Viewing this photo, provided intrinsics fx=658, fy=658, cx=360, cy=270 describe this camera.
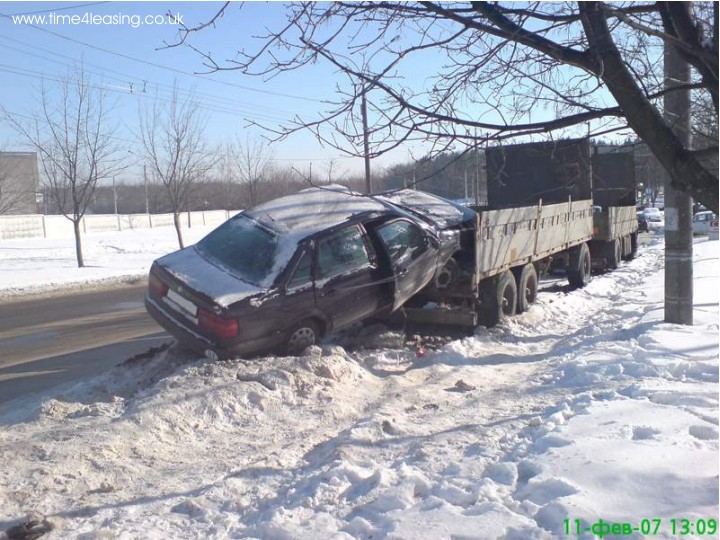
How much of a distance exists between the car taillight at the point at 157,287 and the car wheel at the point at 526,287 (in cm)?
584

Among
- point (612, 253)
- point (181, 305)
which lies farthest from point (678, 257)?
point (612, 253)

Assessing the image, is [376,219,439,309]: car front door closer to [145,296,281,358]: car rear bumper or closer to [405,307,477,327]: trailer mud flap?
[405,307,477,327]: trailer mud flap

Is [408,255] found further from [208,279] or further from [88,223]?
[88,223]

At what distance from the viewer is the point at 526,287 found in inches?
435

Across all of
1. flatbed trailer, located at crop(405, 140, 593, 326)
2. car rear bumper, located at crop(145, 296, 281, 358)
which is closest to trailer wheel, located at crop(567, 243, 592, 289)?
flatbed trailer, located at crop(405, 140, 593, 326)

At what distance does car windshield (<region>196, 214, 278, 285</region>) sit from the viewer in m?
7.01

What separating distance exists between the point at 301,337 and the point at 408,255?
180 centimetres

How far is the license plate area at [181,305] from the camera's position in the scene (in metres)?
6.63

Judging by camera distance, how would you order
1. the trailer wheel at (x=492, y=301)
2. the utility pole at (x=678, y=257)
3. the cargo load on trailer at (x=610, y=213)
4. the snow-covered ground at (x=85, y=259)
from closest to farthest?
the utility pole at (x=678, y=257) → the trailer wheel at (x=492, y=301) → the cargo load on trailer at (x=610, y=213) → the snow-covered ground at (x=85, y=259)

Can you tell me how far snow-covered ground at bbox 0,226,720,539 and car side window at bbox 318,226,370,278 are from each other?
967 millimetres

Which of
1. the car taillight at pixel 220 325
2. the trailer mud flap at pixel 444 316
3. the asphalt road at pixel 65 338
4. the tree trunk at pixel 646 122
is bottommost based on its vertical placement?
the asphalt road at pixel 65 338

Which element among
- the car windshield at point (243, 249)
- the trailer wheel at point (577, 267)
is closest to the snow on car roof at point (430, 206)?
the car windshield at point (243, 249)

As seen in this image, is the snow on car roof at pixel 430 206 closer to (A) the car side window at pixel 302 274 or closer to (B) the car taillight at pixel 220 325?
(A) the car side window at pixel 302 274

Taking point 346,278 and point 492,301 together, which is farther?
point 492,301
